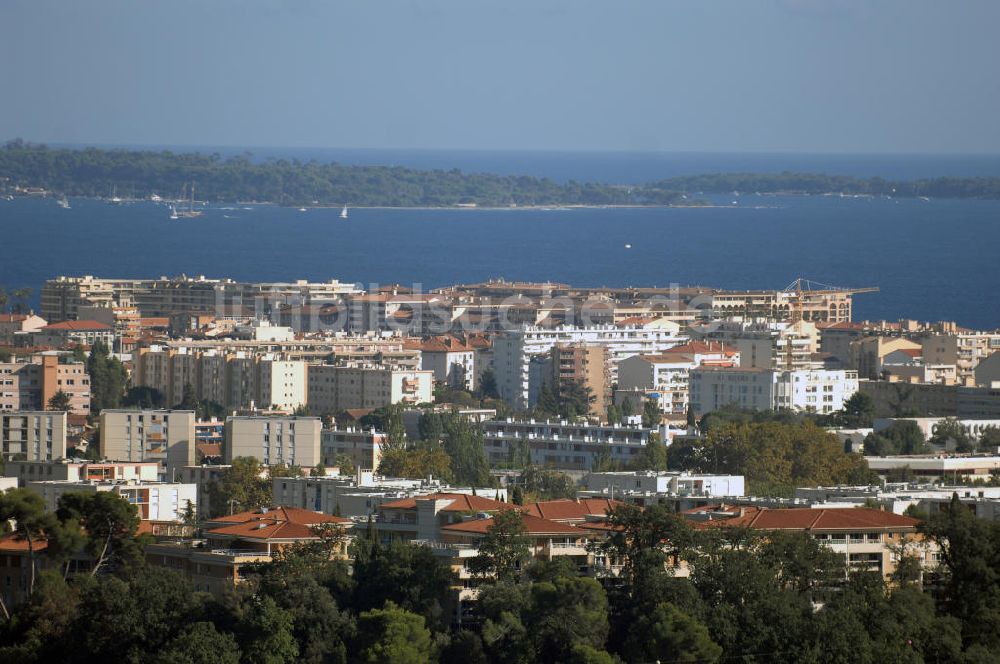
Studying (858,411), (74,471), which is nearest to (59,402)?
(858,411)

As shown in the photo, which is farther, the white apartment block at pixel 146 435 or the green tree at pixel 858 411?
the green tree at pixel 858 411

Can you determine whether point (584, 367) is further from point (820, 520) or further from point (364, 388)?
point (820, 520)

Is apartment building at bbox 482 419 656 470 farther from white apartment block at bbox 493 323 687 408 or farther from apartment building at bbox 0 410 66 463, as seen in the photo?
white apartment block at bbox 493 323 687 408

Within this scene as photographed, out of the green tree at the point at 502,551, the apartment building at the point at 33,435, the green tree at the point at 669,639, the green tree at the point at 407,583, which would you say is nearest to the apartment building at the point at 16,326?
the apartment building at the point at 33,435

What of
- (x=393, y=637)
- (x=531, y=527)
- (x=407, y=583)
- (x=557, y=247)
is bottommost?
(x=557, y=247)

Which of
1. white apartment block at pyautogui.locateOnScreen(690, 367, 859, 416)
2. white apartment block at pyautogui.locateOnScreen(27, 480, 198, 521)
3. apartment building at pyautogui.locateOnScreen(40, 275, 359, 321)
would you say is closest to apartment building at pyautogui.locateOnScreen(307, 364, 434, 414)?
white apartment block at pyautogui.locateOnScreen(690, 367, 859, 416)

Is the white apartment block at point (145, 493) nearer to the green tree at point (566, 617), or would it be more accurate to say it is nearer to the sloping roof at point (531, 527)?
the sloping roof at point (531, 527)
